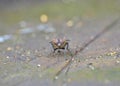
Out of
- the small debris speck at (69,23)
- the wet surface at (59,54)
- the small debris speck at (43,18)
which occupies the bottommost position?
the wet surface at (59,54)

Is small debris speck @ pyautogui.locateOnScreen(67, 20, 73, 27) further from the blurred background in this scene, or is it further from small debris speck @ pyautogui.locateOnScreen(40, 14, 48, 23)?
small debris speck @ pyautogui.locateOnScreen(40, 14, 48, 23)

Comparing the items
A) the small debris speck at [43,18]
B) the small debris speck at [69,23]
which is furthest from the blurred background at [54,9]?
the small debris speck at [69,23]

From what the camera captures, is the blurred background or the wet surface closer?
the wet surface

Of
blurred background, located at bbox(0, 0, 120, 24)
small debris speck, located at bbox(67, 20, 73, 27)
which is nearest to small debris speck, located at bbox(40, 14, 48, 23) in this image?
blurred background, located at bbox(0, 0, 120, 24)

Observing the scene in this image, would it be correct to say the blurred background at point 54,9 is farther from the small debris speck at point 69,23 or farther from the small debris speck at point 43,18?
the small debris speck at point 69,23

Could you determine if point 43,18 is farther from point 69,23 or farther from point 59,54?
point 59,54

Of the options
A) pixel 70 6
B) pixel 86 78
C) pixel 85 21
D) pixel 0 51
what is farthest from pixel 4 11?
pixel 86 78

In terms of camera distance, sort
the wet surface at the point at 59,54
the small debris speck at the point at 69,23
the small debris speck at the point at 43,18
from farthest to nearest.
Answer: the small debris speck at the point at 43,18 → the small debris speck at the point at 69,23 → the wet surface at the point at 59,54

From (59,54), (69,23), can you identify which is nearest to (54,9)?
(69,23)

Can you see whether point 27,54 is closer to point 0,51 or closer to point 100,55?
point 0,51
